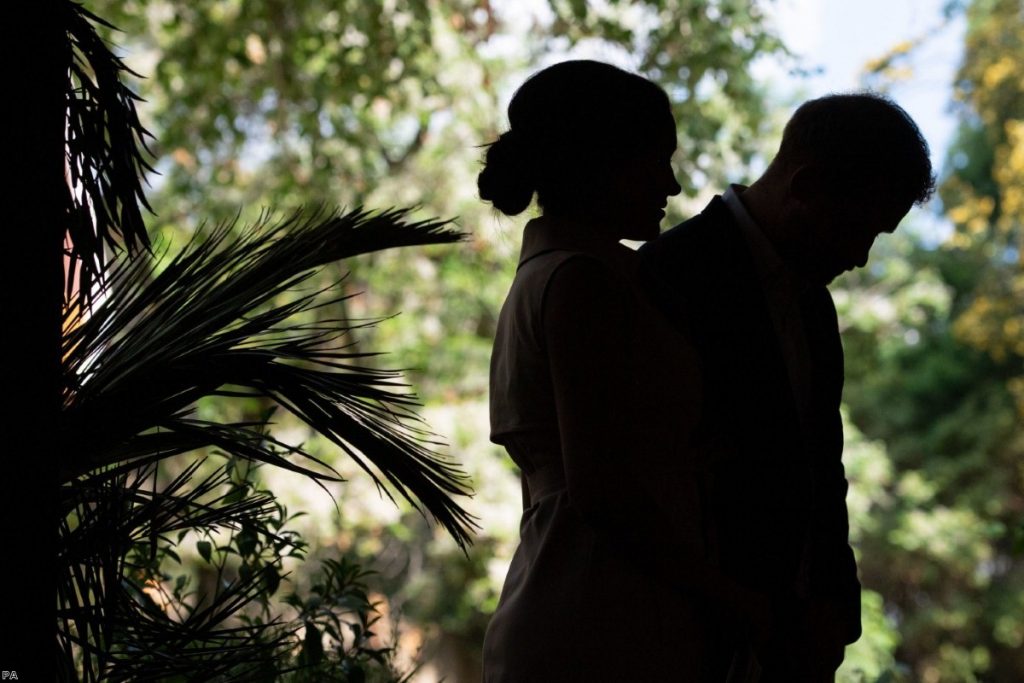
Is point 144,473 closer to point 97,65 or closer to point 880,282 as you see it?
point 97,65

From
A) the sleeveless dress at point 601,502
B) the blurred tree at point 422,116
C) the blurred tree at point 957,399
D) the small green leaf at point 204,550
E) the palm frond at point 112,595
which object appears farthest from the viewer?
the blurred tree at point 957,399

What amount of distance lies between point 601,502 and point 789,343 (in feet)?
1.46

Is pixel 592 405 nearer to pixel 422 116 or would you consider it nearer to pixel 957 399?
pixel 422 116

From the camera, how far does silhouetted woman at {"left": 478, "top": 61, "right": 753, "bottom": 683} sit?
1.08 meters

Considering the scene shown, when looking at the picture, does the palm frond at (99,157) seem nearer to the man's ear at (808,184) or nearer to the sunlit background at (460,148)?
the sunlit background at (460,148)

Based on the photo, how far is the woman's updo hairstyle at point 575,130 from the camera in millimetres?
1180

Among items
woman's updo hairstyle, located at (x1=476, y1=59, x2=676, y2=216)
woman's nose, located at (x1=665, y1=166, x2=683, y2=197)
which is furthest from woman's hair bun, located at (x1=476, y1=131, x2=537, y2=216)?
woman's nose, located at (x1=665, y1=166, x2=683, y2=197)

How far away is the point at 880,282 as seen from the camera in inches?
417

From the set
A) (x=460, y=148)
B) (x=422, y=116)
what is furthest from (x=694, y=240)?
(x=460, y=148)

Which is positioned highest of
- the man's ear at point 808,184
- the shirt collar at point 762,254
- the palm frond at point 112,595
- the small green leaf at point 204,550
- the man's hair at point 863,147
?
the man's hair at point 863,147

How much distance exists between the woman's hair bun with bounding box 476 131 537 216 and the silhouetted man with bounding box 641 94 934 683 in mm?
182

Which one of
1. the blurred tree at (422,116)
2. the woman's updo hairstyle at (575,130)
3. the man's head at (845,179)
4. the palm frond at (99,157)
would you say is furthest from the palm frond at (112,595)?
the blurred tree at (422,116)

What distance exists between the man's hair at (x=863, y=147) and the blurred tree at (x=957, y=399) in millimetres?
3488

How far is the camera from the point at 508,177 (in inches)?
49.2
